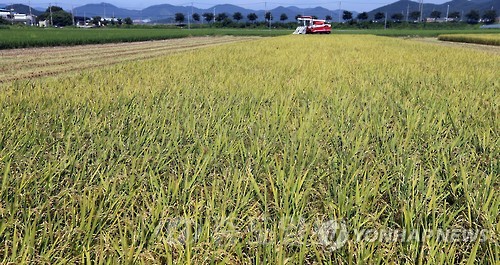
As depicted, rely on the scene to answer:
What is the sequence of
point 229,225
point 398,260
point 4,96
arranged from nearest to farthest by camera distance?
point 398,260 < point 229,225 < point 4,96

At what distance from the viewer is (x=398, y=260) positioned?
4.29ft

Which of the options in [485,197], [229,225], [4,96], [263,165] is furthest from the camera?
[4,96]

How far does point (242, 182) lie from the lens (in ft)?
6.26

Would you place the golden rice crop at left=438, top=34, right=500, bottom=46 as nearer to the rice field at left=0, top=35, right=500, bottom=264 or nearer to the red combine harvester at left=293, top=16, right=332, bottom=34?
the red combine harvester at left=293, top=16, right=332, bottom=34

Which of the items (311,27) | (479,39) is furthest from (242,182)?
(311,27)

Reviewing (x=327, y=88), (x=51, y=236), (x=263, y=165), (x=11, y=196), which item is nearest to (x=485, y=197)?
(x=263, y=165)

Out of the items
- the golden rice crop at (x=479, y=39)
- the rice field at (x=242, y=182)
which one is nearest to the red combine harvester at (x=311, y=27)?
the golden rice crop at (x=479, y=39)

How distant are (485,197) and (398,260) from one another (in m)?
0.65

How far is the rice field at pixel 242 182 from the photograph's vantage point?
1.37 meters

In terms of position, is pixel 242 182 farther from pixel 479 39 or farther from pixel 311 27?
pixel 311 27

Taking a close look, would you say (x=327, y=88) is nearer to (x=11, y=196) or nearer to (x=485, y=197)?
(x=485, y=197)

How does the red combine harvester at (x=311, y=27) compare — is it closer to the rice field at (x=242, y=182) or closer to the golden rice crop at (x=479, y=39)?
the golden rice crop at (x=479, y=39)

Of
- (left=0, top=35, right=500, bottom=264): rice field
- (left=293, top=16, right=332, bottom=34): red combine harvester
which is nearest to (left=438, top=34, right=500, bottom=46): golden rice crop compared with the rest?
(left=293, top=16, right=332, bottom=34): red combine harvester

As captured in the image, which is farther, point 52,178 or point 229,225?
point 52,178
